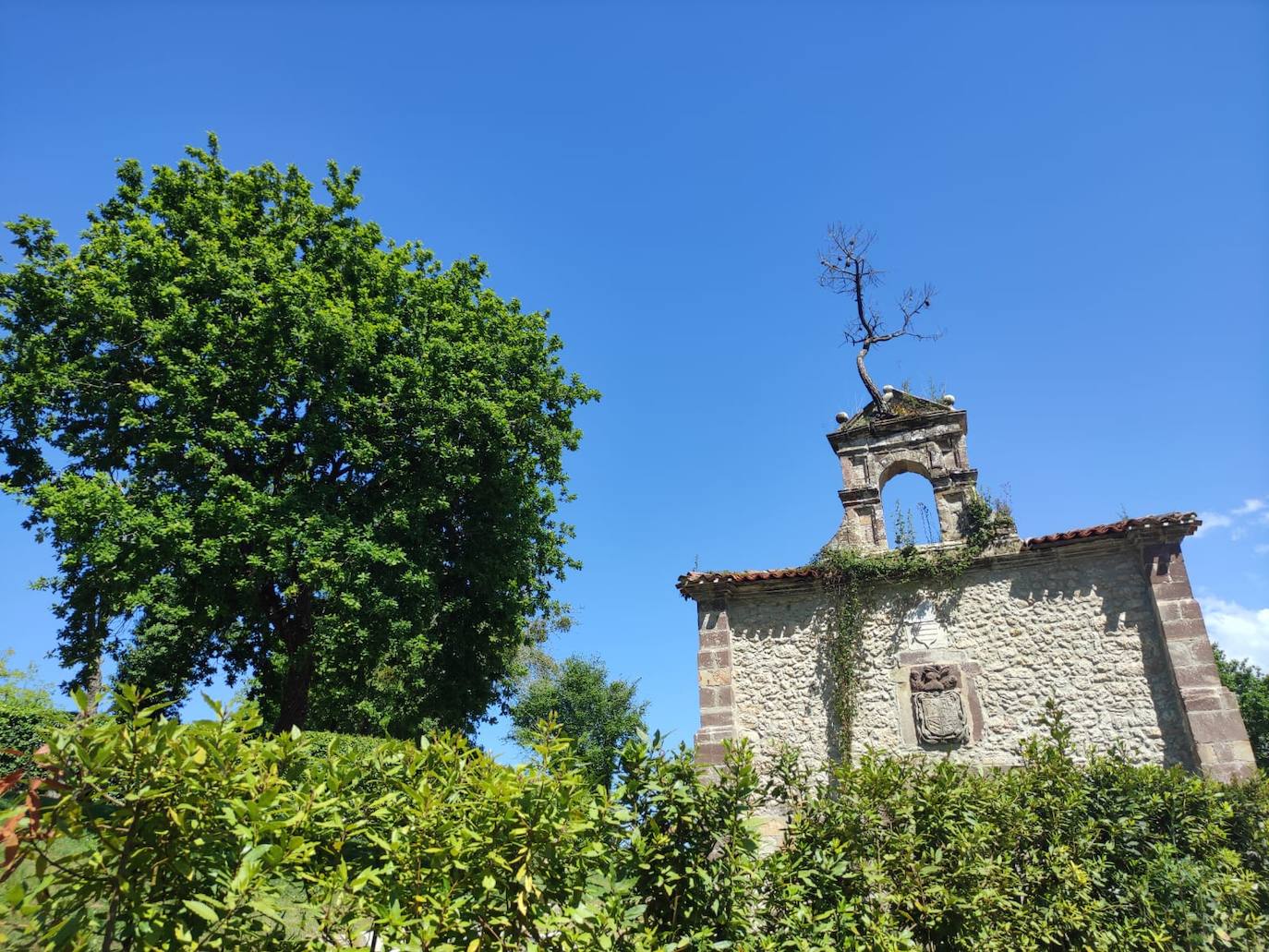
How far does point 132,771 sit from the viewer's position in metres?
2.45

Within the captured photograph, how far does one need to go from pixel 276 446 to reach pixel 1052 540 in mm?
13100

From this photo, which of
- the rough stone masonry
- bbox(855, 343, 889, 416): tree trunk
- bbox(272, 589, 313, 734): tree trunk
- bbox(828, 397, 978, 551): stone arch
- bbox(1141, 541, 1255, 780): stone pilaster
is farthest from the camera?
bbox(272, 589, 313, 734): tree trunk

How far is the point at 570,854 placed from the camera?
3070mm

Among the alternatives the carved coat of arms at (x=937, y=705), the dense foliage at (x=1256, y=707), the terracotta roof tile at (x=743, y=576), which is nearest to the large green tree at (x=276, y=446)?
the terracotta roof tile at (x=743, y=576)

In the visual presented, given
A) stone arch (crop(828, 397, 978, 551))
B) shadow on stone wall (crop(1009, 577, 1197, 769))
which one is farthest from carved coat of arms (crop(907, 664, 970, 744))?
stone arch (crop(828, 397, 978, 551))

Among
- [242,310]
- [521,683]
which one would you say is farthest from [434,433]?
[521,683]

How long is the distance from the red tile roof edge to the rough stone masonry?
2 centimetres

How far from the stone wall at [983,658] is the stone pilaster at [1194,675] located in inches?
5.9

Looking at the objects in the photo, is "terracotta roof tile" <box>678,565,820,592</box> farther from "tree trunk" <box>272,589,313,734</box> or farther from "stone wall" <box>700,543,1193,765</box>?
"tree trunk" <box>272,589,313,734</box>

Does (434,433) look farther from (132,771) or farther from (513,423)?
(132,771)

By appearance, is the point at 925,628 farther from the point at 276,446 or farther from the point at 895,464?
the point at 276,446

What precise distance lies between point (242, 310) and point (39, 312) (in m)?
3.43

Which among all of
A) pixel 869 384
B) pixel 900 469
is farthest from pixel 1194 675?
pixel 869 384

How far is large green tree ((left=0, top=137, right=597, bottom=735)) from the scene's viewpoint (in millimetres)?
11383
